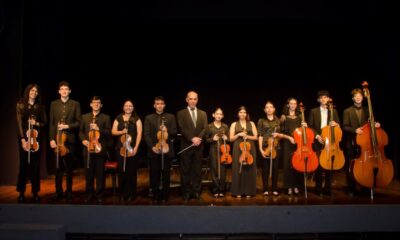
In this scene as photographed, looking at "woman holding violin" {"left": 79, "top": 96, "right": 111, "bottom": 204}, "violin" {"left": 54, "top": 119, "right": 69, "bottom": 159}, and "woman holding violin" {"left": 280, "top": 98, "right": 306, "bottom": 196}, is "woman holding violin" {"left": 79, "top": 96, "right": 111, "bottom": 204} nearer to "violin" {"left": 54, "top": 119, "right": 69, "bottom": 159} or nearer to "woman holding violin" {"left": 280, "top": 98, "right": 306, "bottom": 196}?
"violin" {"left": 54, "top": 119, "right": 69, "bottom": 159}

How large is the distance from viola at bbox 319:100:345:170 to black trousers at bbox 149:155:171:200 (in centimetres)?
219

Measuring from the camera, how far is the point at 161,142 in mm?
5012

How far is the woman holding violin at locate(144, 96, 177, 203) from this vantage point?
509cm

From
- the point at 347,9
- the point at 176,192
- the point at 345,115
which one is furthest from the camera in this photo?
the point at 347,9

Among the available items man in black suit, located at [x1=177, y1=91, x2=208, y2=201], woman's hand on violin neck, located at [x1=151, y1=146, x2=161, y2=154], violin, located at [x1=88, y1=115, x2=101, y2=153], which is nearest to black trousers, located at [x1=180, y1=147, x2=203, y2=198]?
man in black suit, located at [x1=177, y1=91, x2=208, y2=201]

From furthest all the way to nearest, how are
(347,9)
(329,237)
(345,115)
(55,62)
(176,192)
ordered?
1. (55,62)
2. (347,9)
3. (176,192)
4. (345,115)
5. (329,237)

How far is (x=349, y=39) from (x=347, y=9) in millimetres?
1113

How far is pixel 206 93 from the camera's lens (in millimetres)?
7887

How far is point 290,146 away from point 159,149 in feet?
6.51

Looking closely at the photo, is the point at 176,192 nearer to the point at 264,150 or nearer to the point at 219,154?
the point at 219,154

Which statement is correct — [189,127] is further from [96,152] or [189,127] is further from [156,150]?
[96,152]

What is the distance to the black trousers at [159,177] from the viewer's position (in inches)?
202

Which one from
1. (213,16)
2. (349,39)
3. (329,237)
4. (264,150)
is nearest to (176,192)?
(264,150)

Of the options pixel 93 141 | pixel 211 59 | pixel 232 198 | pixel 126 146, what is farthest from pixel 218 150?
pixel 211 59
